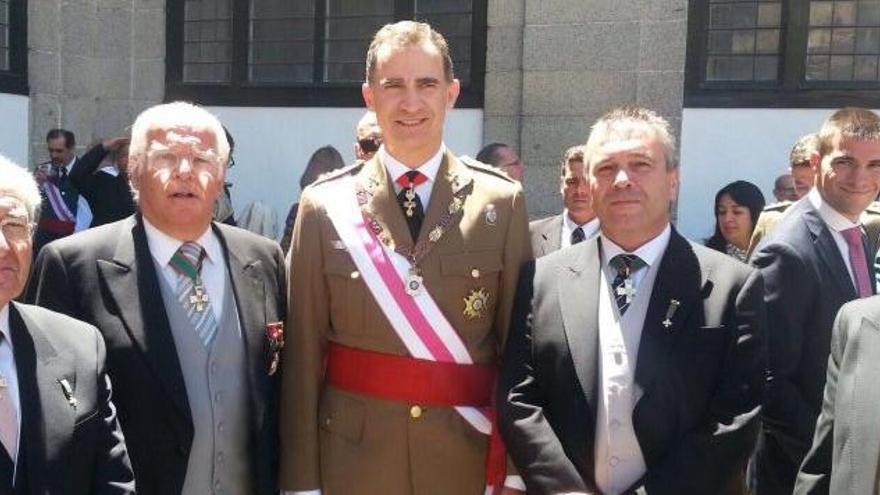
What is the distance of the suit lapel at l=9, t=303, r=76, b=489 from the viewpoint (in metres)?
2.08

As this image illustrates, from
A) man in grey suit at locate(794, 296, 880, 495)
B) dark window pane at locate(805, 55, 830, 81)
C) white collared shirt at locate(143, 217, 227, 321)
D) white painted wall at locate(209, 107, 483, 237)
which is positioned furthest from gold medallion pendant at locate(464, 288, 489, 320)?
white painted wall at locate(209, 107, 483, 237)

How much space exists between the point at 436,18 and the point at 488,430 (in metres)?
6.14

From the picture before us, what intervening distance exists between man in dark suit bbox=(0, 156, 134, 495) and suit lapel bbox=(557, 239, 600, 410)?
1.11m

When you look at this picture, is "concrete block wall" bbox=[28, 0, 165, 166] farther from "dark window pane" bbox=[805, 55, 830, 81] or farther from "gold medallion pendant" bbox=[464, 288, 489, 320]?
"gold medallion pendant" bbox=[464, 288, 489, 320]

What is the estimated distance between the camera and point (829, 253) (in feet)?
10.9

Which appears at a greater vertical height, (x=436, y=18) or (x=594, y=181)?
(x=436, y=18)

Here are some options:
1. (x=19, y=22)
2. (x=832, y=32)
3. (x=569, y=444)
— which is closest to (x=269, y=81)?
(x=19, y=22)

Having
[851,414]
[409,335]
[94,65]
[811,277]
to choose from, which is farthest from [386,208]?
[94,65]

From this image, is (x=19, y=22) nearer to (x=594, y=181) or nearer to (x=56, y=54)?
(x=56, y=54)

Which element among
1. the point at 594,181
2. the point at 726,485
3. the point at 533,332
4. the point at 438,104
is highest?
the point at 438,104

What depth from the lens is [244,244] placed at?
111 inches

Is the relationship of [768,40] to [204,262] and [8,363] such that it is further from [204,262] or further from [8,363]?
[8,363]

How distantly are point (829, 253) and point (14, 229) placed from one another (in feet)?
8.25

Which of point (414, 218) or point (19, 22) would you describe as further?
point (19, 22)
